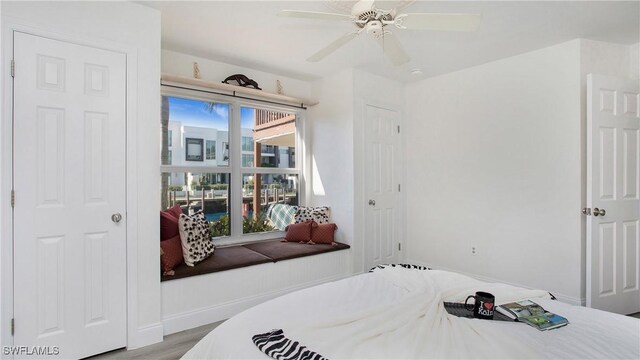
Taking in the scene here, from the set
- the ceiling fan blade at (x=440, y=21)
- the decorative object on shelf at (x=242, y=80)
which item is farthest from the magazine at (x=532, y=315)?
the decorative object on shelf at (x=242, y=80)

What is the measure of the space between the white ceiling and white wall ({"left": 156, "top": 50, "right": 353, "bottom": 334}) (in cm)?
17

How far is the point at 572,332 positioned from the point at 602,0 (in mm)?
2295

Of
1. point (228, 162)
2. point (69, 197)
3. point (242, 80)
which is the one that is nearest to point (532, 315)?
point (69, 197)

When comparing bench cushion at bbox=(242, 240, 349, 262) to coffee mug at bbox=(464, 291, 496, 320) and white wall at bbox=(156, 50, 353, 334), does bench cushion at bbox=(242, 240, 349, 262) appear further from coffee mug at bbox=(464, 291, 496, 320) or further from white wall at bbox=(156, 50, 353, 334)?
coffee mug at bbox=(464, 291, 496, 320)

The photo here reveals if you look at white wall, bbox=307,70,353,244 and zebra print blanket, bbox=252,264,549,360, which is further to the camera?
white wall, bbox=307,70,353,244

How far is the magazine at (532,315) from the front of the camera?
4.67 ft

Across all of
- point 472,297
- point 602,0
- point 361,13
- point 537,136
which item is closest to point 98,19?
point 361,13

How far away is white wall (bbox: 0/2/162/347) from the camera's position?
87.0 inches

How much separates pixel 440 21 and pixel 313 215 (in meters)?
2.61

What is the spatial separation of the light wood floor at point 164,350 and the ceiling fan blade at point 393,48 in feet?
8.17

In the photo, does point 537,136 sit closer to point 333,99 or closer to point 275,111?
point 333,99

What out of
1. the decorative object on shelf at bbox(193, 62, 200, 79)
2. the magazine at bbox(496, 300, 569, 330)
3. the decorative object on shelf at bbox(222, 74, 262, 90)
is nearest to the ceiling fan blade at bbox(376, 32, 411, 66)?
the magazine at bbox(496, 300, 569, 330)

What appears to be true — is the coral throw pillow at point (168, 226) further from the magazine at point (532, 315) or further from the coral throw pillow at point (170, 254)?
the magazine at point (532, 315)

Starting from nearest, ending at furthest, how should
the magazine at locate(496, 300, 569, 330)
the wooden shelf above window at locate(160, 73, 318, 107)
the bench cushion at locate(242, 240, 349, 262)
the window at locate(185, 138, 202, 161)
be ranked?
the magazine at locate(496, 300, 569, 330) → the wooden shelf above window at locate(160, 73, 318, 107) → the bench cushion at locate(242, 240, 349, 262) → the window at locate(185, 138, 202, 161)
